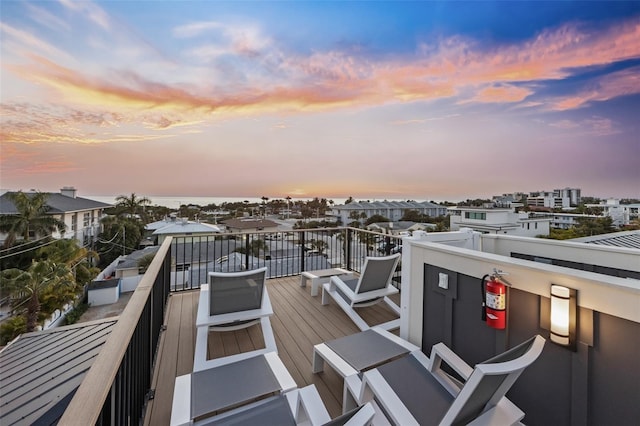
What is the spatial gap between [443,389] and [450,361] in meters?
0.21

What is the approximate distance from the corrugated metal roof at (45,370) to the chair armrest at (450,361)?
252 cm

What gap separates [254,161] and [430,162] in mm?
7546

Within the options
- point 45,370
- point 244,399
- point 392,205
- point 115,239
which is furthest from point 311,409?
point 392,205

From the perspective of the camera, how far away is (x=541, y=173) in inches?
403

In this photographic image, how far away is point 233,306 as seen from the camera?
3043 millimetres

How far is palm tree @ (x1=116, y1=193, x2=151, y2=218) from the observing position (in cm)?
3408

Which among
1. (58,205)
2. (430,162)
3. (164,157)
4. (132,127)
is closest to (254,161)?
(164,157)

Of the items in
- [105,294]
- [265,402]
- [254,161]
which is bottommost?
[105,294]

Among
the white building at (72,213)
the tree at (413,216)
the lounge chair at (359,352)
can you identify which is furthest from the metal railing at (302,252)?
the tree at (413,216)

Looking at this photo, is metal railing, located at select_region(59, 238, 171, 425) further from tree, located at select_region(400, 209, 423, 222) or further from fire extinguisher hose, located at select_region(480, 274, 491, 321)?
tree, located at select_region(400, 209, 423, 222)

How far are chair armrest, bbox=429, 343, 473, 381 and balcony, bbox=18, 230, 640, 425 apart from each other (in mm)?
257

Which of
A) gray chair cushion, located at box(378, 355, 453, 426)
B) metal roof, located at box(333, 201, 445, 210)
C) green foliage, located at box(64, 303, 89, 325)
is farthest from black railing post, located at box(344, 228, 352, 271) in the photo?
metal roof, located at box(333, 201, 445, 210)

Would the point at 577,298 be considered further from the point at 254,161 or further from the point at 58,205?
the point at 58,205

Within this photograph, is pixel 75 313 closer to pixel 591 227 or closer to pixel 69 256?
pixel 69 256
